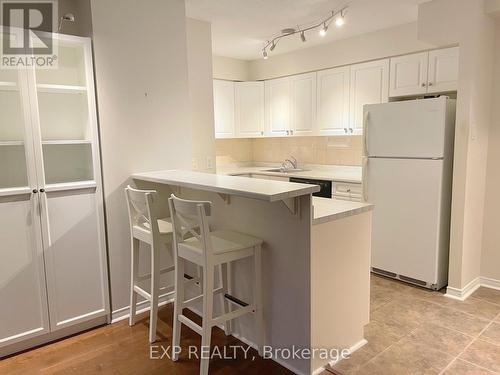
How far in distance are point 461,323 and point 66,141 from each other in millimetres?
3042

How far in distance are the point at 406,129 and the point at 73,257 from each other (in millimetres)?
2812

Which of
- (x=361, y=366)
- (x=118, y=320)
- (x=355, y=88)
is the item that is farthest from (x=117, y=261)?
(x=355, y=88)

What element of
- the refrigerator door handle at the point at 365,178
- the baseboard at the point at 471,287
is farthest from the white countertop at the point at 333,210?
the baseboard at the point at 471,287

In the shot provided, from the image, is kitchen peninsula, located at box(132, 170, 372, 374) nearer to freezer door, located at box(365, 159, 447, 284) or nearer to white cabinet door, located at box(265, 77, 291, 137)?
freezer door, located at box(365, 159, 447, 284)

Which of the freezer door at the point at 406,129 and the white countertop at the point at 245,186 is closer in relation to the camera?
the white countertop at the point at 245,186

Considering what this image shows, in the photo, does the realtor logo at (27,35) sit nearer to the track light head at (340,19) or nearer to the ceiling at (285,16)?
the ceiling at (285,16)

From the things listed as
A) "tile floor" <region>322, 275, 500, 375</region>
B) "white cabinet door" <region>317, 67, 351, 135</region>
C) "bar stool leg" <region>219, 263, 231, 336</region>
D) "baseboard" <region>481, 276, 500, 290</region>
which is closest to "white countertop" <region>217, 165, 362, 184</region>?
"white cabinet door" <region>317, 67, 351, 135</region>

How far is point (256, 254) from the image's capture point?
2.13 m

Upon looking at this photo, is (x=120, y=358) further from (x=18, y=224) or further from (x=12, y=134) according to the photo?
(x=12, y=134)

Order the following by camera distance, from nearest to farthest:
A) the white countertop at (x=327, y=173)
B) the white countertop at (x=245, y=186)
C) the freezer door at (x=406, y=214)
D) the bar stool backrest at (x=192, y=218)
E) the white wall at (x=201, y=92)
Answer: the white countertop at (x=245, y=186), the bar stool backrest at (x=192, y=218), the freezer door at (x=406, y=214), the white wall at (x=201, y=92), the white countertop at (x=327, y=173)

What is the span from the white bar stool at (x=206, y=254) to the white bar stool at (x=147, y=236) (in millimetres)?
231

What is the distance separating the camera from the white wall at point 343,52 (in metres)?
3.59

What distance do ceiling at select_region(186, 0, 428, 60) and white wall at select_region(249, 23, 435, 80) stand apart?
9 cm

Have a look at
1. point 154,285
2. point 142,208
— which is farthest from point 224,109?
point 154,285
